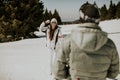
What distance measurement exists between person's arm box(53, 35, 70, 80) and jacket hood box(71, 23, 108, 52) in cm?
13

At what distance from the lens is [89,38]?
3.78 m

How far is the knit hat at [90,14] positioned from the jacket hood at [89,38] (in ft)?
0.25

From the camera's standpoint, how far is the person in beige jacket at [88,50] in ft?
12.4

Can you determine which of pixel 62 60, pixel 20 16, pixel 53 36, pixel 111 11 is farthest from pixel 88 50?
pixel 111 11

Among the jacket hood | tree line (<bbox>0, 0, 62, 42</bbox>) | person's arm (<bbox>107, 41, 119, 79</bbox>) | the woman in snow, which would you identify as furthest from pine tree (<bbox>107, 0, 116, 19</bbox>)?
the jacket hood

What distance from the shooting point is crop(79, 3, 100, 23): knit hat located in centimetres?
388

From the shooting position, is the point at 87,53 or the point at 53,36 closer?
the point at 87,53

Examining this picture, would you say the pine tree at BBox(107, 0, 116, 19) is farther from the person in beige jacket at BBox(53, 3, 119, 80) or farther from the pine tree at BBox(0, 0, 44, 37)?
the person in beige jacket at BBox(53, 3, 119, 80)

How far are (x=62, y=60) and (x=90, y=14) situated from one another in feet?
1.83

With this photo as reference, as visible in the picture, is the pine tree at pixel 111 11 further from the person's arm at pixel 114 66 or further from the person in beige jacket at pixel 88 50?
the person in beige jacket at pixel 88 50

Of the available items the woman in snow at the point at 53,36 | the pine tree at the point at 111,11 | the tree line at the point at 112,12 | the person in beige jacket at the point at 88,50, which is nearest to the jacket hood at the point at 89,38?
the person in beige jacket at the point at 88,50

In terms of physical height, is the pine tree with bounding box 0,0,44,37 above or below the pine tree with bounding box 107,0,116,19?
above

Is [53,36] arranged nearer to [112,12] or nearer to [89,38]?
[89,38]

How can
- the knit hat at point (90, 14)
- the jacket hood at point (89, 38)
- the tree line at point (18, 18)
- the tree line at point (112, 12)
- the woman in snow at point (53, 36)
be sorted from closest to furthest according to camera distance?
the jacket hood at point (89, 38)
the knit hat at point (90, 14)
the woman in snow at point (53, 36)
the tree line at point (18, 18)
the tree line at point (112, 12)
